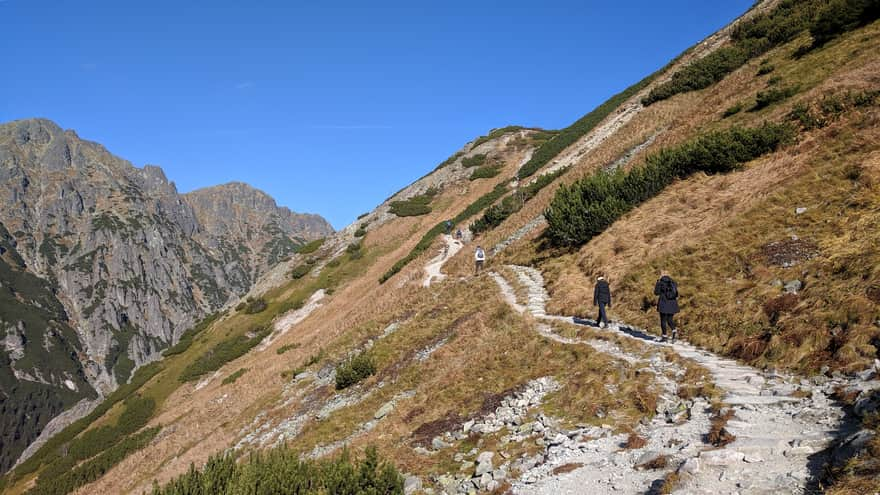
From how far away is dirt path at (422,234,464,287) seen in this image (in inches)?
1252

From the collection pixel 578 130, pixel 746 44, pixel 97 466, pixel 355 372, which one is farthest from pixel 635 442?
pixel 578 130

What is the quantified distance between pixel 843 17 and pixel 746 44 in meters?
11.0

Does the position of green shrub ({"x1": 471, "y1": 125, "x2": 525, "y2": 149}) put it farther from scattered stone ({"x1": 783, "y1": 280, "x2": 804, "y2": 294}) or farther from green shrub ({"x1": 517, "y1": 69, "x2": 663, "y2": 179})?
scattered stone ({"x1": 783, "y1": 280, "x2": 804, "y2": 294})

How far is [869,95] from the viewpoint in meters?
18.1

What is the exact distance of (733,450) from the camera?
700cm

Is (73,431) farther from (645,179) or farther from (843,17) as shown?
(843,17)

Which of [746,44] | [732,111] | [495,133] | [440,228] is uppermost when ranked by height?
[495,133]

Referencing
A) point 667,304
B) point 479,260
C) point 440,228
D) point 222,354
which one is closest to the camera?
point 667,304

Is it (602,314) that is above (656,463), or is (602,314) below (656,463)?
above

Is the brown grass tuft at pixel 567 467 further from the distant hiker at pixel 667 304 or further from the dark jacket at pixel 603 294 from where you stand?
the dark jacket at pixel 603 294

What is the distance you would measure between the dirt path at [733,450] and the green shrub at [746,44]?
113 ft

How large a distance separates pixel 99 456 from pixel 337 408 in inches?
1432

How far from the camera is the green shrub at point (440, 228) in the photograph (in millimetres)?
40634

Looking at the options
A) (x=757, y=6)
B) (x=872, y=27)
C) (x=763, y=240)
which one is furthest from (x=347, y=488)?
(x=757, y=6)
